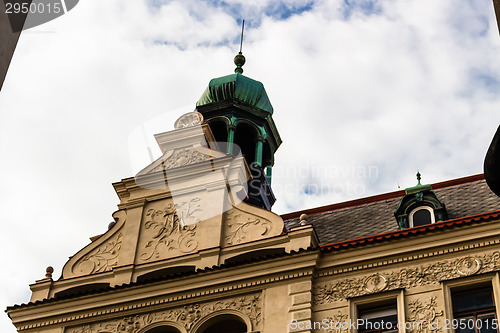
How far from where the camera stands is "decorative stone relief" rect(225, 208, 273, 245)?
19.2m

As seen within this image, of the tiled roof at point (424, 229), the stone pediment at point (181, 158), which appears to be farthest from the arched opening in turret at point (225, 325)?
the stone pediment at point (181, 158)

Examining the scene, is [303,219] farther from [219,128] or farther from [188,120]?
[219,128]

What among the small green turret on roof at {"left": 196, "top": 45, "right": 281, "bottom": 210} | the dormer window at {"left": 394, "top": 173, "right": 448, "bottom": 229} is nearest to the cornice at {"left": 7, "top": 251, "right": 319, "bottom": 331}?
the dormer window at {"left": 394, "top": 173, "right": 448, "bottom": 229}

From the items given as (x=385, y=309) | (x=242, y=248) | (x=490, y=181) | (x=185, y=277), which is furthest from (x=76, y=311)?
(x=490, y=181)

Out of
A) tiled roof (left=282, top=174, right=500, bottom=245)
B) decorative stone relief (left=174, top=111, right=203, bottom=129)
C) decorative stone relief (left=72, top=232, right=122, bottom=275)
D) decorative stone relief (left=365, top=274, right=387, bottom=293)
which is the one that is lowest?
decorative stone relief (left=365, top=274, right=387, bottom=293)

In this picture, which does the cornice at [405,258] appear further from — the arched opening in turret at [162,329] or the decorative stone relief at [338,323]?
the arched opening in turret at [162,329]

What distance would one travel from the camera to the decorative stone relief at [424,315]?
615 inches

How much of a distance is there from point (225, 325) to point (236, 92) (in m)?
11.2

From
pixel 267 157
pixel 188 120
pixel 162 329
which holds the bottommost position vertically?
pixel 162 329

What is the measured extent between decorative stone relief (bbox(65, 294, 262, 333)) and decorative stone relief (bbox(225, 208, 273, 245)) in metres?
1.91

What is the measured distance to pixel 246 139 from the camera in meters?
27.0

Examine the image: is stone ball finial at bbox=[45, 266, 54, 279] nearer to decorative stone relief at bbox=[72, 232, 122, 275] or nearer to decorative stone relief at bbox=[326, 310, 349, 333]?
decorative stone relief at bbox=[72, 232, 122, 275]

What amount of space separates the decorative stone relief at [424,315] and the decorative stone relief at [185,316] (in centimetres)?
308

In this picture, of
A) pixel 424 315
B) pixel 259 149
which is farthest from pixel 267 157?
pixel 424 315
